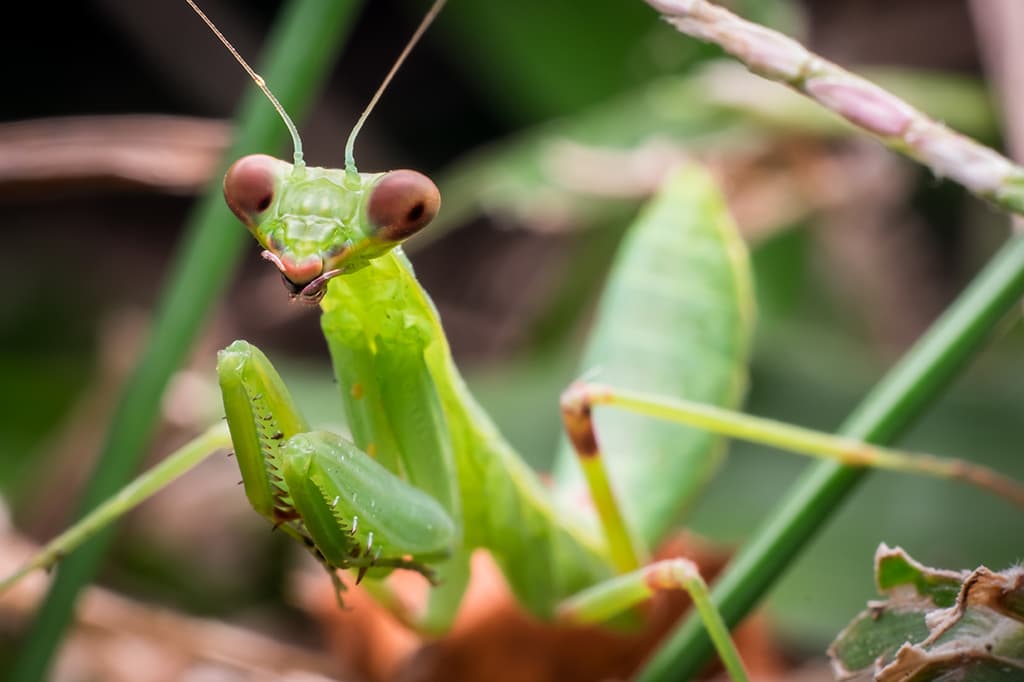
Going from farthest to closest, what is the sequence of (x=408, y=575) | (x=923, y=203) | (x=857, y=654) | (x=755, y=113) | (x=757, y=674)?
(x=923, y=203) → (x=755, y=113) → (x=408, y=575) → (x=757, y=674) → (x=857, y=654)

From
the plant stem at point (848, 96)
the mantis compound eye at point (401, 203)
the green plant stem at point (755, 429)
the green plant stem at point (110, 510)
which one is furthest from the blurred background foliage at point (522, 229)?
the plant stem at point (848, 96)

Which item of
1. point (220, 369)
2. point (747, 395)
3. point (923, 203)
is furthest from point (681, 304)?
point (923, 203)

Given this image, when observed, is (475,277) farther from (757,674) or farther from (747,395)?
(757,674)

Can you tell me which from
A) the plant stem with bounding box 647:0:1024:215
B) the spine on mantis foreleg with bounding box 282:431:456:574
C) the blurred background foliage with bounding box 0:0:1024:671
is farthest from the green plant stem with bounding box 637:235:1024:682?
the blurred background foliage with bounding box 0:0:1024:671

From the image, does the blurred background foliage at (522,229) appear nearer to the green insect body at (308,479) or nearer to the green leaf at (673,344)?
the green leaf at (673,344)

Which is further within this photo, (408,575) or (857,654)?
(408,575)

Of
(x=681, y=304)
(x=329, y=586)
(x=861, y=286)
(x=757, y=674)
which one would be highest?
(x=861, y=286)

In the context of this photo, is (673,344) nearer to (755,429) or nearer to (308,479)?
(755,429)
